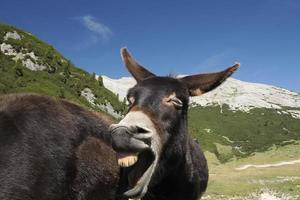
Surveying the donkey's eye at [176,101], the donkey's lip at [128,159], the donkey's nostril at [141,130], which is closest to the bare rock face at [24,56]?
the donkey's eye at [176,101]

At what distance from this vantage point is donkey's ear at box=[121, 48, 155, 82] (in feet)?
31.0

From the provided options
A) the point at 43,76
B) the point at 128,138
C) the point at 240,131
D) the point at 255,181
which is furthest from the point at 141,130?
the point at 240,131

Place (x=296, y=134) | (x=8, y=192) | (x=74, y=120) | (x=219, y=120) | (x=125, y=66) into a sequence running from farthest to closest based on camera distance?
(x=219, y=120)
(x=296, y=134)
(x=125, y=66)
(x=74, y=120)
(x=8, y=192)

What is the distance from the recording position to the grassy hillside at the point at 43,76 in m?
50.7

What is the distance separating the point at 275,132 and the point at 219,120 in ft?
96.7

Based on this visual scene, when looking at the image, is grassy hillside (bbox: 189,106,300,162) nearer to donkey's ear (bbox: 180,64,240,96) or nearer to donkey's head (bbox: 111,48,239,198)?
donkey's ear (bbox: 180,64,240,96)

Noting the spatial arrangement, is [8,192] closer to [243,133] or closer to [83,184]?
[83,184]

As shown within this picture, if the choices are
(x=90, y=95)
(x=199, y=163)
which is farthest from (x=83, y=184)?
(x=90, y=95)

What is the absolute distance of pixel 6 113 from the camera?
731 centimetres

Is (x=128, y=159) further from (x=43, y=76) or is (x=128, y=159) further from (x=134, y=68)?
(x=43, y=76)

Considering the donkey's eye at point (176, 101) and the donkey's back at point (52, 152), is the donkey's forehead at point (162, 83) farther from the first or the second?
the donkey's back at point (52, 152)

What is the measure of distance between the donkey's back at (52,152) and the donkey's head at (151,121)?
0.68 m

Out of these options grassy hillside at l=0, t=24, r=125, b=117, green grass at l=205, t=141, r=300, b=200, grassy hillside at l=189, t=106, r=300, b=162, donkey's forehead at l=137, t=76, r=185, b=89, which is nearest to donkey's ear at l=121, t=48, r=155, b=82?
donkey's forehead at l=137, t=76, r=185, b=89

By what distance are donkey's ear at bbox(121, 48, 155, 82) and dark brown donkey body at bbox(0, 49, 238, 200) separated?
1058 mm
